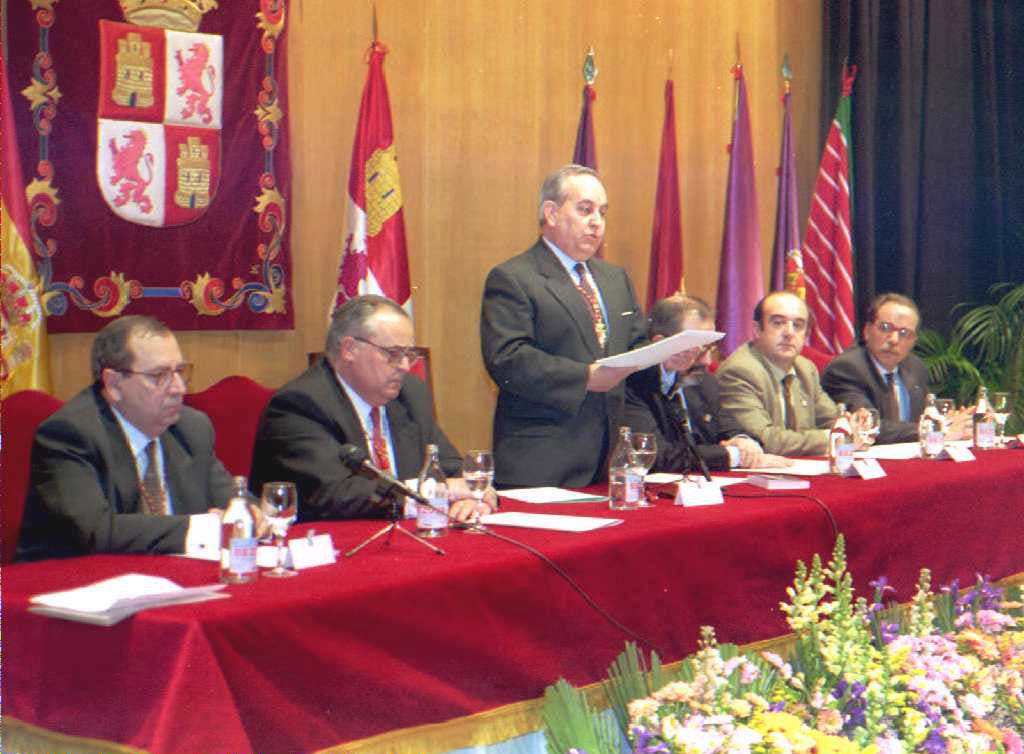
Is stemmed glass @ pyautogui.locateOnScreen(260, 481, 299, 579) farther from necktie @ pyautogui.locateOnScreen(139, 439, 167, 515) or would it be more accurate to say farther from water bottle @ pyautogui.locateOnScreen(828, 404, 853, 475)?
water bottle @ pyautogui.locateOnScreen(828, 404, 853, 475)

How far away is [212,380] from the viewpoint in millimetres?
5125

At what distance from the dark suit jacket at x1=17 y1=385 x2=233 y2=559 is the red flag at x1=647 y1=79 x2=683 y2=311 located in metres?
4.01

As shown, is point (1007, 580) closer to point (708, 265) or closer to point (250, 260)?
point (250, 260)

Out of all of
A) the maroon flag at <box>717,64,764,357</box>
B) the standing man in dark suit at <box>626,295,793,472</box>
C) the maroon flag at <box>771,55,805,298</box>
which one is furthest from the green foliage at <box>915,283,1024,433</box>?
the standing man in dark suit at <box>626,295,793,472</box>

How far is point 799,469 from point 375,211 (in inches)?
80.1

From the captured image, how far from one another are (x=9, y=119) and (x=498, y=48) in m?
2.51

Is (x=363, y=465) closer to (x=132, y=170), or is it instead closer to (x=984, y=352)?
(x=132, y=170)

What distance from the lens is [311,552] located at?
2492mm

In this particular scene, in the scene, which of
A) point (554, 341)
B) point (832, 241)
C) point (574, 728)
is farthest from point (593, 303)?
point (832, 241)

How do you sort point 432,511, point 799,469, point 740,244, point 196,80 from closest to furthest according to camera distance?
point 432,511 → point 799,469 → point 196,80 → point 740,244

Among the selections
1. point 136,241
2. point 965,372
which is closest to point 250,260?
point 136,241

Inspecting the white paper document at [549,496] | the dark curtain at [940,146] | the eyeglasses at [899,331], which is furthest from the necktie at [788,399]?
the dark curtain at [940,146]

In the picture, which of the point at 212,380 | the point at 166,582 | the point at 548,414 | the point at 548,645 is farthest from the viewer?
the point at 212,380

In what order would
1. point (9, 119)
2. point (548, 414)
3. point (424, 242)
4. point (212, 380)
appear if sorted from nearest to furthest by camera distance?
point (548, 414) → point (9, 119) → point (212, 380) → point (424, 242)
